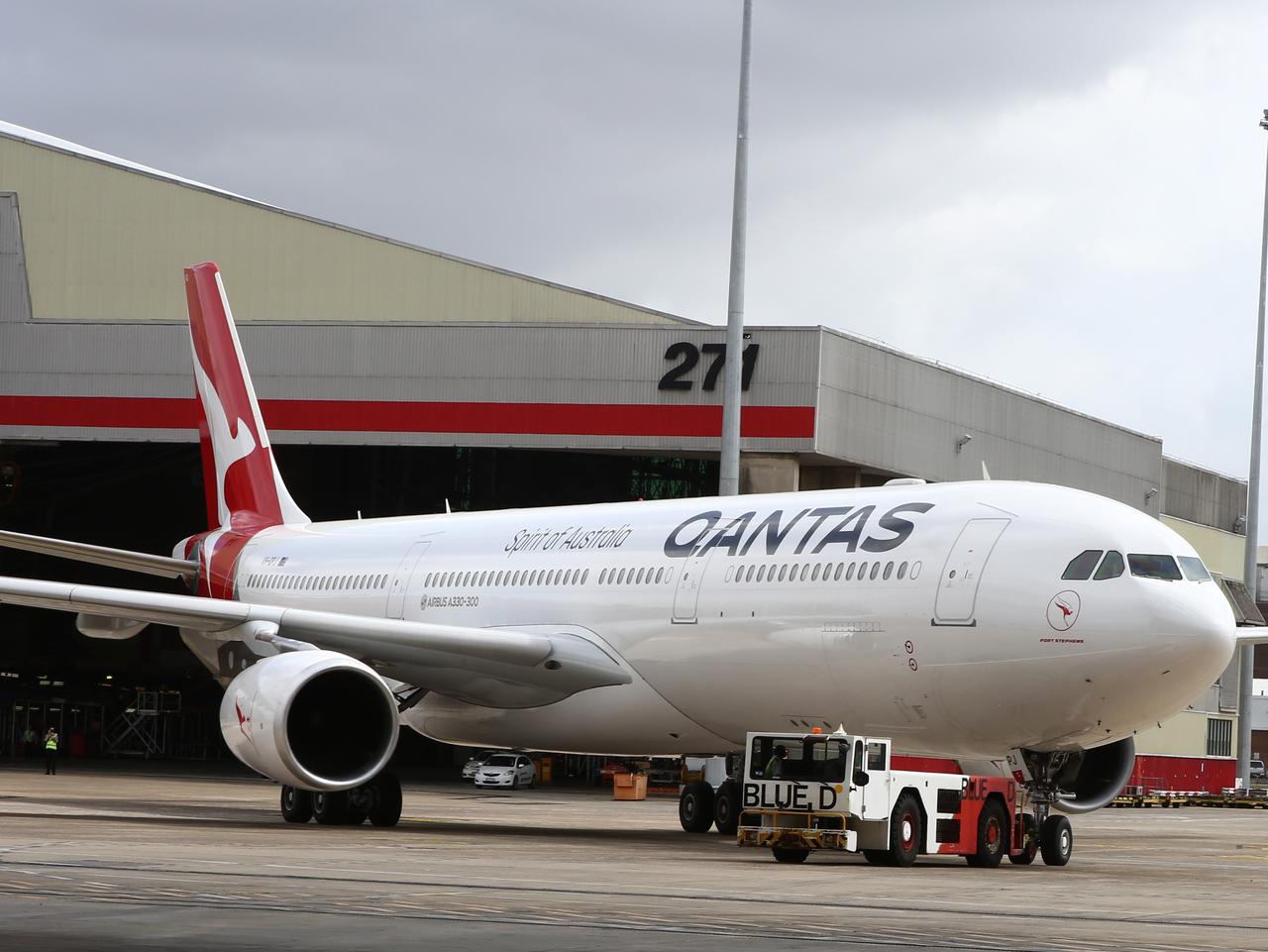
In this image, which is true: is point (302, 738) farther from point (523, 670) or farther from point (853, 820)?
point (853, 820)

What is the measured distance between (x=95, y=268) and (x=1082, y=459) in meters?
24.1

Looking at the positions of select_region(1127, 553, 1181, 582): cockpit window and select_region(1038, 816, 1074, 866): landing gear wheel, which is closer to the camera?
select_region(1127, 553, 1181, 582): cockpit window

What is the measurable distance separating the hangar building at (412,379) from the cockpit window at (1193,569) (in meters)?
18.3

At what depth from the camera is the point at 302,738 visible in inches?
790

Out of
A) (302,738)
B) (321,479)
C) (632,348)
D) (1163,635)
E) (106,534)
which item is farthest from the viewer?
(106,534)

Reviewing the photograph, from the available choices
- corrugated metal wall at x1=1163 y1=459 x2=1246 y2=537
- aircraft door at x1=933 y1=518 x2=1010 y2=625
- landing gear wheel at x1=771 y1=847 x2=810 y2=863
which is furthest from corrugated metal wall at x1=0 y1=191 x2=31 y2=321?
corrugated metal wall at x1=1163 y1=459 x2=1246 y2=537

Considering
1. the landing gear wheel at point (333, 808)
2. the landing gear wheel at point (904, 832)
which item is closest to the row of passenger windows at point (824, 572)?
the landing gear wheel at point (904, 832)

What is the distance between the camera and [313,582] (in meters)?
25.5

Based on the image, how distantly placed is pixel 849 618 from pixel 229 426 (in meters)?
13.9

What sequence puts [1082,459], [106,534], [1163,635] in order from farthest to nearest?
[106,534]
[1082,459]
[1163,635]

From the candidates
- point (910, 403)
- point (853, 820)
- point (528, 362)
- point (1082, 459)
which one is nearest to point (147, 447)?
point (528, 362)

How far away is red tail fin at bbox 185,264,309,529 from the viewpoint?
28312 mm

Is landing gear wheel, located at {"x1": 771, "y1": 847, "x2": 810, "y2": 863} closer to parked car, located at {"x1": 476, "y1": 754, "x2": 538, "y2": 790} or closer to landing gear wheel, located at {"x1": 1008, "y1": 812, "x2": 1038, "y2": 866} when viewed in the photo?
landing gear wheel, located at {"x1": 1008, "y1": 812, "x2": 1038, "y2": 866}

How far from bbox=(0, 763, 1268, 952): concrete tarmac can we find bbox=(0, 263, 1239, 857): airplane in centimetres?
114
